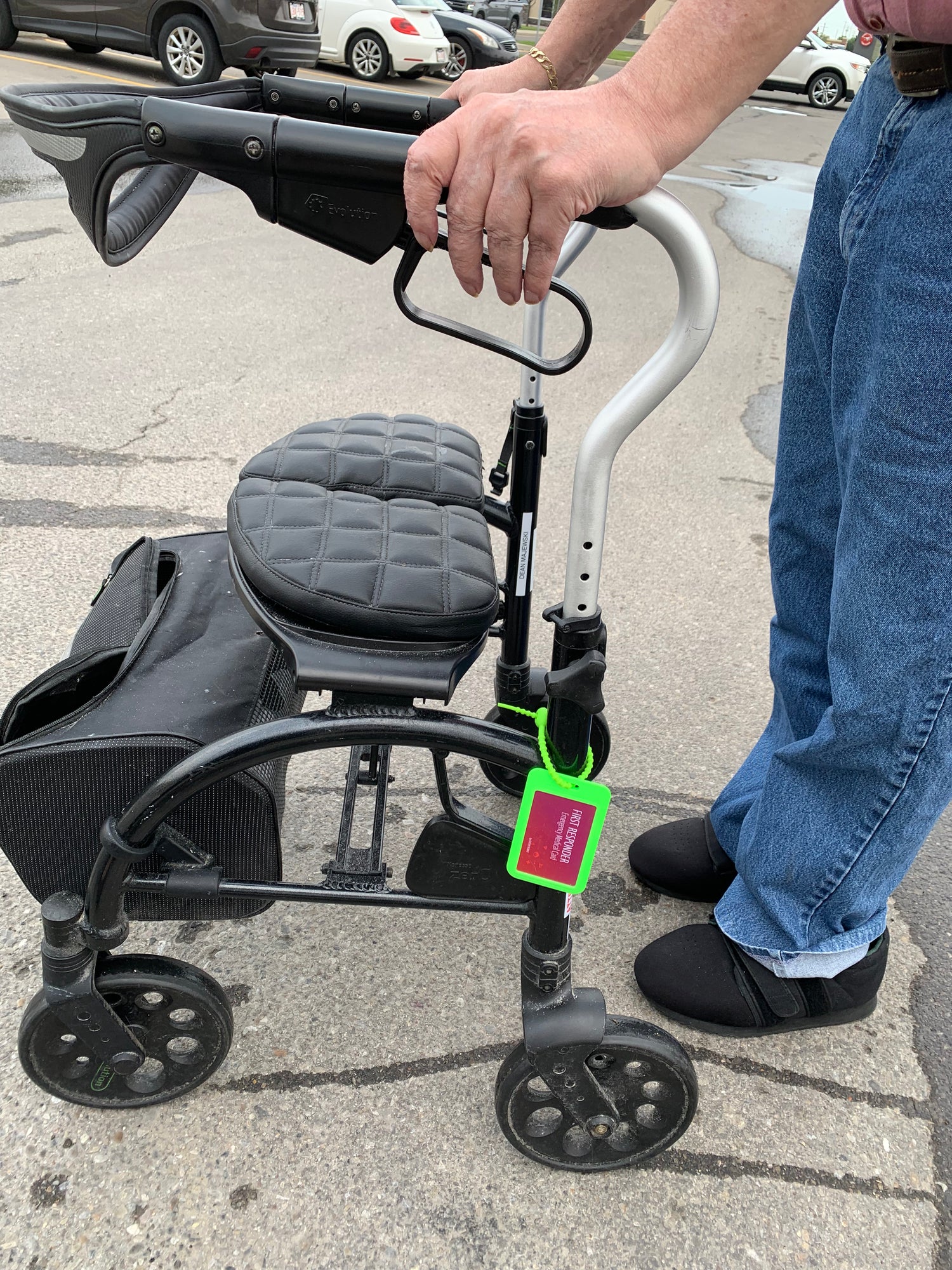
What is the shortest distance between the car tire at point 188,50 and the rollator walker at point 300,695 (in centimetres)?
899

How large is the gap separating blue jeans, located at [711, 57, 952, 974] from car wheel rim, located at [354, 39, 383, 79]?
1216cm

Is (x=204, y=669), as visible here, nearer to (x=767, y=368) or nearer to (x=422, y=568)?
(x=422, y=568)

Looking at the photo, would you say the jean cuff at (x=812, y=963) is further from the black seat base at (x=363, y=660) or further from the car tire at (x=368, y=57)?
the car tire at (x=368, y=57)

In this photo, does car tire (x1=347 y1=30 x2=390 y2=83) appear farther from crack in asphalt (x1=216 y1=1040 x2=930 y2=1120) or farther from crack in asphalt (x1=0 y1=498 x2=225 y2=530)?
crack in asphalt (x1=216 y1=1040 x2=930 y2=1120)

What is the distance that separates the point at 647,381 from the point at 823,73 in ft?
61.0

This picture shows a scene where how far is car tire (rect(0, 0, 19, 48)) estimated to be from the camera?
9.40 meters

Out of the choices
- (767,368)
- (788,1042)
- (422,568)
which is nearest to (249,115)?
(422,568)

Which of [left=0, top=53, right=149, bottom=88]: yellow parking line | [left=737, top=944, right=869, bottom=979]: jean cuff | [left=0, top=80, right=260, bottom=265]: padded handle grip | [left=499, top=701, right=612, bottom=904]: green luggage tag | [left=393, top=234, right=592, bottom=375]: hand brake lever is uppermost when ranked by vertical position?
[left=0, top=80, right=260, bottom=265]: padded handle grip

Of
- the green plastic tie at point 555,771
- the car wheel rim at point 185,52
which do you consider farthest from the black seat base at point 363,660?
the car wheel rim at point 185,52

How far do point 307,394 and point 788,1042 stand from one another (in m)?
2.84

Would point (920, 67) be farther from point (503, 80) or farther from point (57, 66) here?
point (57, 66)

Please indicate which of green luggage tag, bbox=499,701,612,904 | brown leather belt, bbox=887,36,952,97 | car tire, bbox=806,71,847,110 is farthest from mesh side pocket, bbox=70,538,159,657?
car tire, bbox=806,71,847,110

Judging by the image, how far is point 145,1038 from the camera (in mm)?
1326

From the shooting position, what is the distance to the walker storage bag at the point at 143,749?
1240 millimetres
